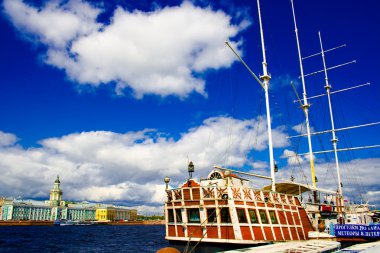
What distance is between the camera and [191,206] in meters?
24.6

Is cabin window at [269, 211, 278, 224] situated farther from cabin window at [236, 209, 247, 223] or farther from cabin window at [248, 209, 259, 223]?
cabin window at [236, 209, 247, 223]

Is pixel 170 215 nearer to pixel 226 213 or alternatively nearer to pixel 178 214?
pixel 178 214

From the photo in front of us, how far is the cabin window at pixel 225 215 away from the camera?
74.7 feet

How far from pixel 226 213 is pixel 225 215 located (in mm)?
162

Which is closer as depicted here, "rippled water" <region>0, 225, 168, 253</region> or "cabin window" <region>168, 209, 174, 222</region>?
"cabin window" <region>168, 209, 174, 222</region>

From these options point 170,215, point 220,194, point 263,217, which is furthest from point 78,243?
point 263,217

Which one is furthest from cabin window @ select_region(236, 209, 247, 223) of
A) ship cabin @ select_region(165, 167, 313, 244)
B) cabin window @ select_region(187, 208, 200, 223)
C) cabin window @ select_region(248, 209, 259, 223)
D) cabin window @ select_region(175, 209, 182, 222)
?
cabin window @ select_region(175, 209, 182, 222)

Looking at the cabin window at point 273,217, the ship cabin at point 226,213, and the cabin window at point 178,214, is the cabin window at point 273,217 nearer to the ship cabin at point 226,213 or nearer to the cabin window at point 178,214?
the ship cabin at point 226,213

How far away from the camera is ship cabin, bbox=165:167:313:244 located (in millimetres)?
22719

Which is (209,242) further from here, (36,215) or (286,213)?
(36,215)

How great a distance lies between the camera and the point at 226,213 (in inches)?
902

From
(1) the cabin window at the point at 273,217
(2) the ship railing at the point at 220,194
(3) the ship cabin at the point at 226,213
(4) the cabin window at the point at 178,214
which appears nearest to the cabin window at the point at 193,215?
(3) the ship cabin at the point at 226,213

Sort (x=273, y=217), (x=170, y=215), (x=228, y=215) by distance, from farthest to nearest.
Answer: (x=170, y=215) < (x=273, y=217) < (x=228, y=215)

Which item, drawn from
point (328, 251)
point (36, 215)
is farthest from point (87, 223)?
point (328, 251)
